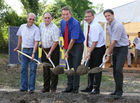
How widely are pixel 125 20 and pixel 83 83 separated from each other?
10.6 feet

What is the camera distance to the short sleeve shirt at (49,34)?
4.55 metres

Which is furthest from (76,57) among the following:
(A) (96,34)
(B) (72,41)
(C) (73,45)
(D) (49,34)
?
(D) (49,34)

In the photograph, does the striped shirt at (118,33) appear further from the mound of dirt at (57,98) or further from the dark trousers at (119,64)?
the mound of dirt at (57,98)

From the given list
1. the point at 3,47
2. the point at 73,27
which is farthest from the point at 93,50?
the point at 3,47

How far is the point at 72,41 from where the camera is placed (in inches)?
173

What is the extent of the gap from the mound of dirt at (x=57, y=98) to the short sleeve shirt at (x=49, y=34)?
1064mm

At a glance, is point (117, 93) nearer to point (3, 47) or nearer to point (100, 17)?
point (100, 17)

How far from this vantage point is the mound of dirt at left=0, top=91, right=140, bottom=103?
409cm

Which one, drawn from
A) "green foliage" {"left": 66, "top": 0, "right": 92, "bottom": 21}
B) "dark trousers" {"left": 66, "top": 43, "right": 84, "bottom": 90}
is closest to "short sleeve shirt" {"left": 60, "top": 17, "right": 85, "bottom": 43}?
"dark trousers" {"left": 66, "top": 43, "right": 84, "bottom": 90}

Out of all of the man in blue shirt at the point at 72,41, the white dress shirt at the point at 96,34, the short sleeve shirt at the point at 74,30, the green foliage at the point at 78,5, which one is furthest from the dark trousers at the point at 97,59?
the green foliage at the point at 78,5

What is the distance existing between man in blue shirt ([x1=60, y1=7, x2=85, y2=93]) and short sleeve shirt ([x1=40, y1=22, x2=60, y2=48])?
17cm

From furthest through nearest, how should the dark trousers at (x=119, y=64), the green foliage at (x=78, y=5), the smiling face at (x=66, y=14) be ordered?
the green foliage at (x=78, y=5) → the smiling face at (x=66, y=14) → the dark trousers at (x=119, y=64)

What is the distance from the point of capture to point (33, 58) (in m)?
4.61

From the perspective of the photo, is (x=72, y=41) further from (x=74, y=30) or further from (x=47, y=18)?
(x=47, y=18)
